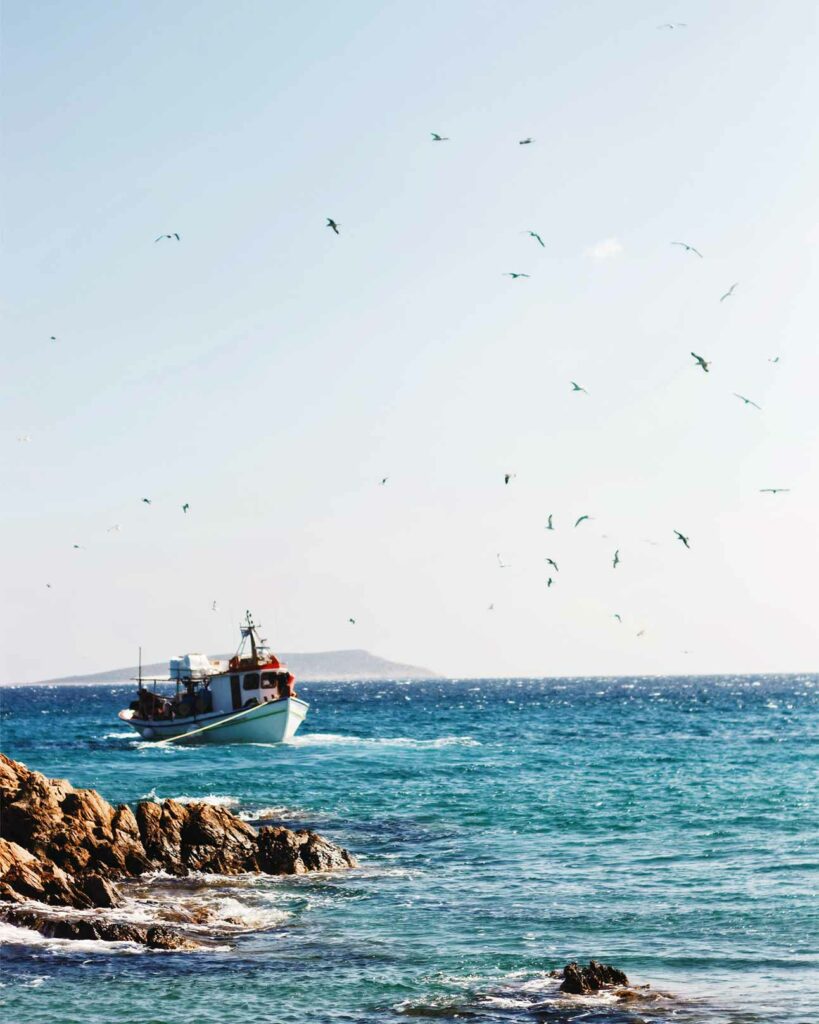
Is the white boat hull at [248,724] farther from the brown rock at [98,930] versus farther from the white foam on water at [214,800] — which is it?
the brown rock at [98,930]

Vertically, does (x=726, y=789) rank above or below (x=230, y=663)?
below

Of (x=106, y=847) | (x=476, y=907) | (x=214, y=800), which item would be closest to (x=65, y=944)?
(x=106, y=847)

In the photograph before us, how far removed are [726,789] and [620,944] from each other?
24776mm

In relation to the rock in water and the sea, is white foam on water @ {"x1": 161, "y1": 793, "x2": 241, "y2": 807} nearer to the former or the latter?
the sea

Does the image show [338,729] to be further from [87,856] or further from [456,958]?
[456,958]

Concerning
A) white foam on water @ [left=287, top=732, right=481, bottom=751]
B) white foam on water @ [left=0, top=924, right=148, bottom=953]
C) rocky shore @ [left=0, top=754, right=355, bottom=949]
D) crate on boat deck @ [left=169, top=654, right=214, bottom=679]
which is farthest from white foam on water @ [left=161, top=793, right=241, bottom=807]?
crate on boat deck @ [left=169, top=654, right=214, bottom=679]

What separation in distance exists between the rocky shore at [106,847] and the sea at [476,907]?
34.4 inches

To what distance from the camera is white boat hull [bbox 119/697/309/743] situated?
63.2 metres

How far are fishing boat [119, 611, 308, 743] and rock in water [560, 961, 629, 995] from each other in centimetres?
4749

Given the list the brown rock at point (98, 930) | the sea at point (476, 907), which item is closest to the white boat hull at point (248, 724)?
the sea at point (476, 907)

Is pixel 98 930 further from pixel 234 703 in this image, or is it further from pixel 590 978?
pixel 234 703

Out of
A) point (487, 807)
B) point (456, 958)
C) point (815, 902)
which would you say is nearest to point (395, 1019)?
point (456, 958)

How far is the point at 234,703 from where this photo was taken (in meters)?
65.8

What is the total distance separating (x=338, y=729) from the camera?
85.8 m
